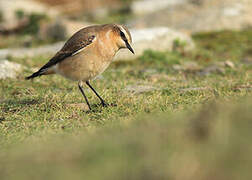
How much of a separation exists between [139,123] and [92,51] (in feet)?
8.38

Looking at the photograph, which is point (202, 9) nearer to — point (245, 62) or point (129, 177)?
point (245, 62)

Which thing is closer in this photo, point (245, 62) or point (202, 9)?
point (245, 62)

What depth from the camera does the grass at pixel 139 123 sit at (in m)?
2.90

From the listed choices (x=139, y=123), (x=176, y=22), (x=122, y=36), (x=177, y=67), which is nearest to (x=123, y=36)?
(x=122, y=36)

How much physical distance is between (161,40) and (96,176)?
396 inches

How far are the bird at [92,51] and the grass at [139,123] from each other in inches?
20.2

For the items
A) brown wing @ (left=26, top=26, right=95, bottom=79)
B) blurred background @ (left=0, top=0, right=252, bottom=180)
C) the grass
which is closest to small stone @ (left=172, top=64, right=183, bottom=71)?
blurred background @ (left=0, top=0, right=252, bottom=180)

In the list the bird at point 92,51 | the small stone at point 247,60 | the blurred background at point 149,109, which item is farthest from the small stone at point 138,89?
the small stone at point 247,60

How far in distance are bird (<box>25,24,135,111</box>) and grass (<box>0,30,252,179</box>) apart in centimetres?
51

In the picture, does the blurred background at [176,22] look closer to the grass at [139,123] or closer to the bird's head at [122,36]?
the grass at [139,123]

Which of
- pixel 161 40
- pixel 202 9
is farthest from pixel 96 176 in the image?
pixel 202 9

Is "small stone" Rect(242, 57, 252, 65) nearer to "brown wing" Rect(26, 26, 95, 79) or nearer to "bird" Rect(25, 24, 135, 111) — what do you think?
"bird" Rect(25, 24, 135, 111)

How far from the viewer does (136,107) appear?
20.9 feet

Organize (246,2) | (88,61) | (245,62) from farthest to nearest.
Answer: (246,2), (245,62), (88,61)
